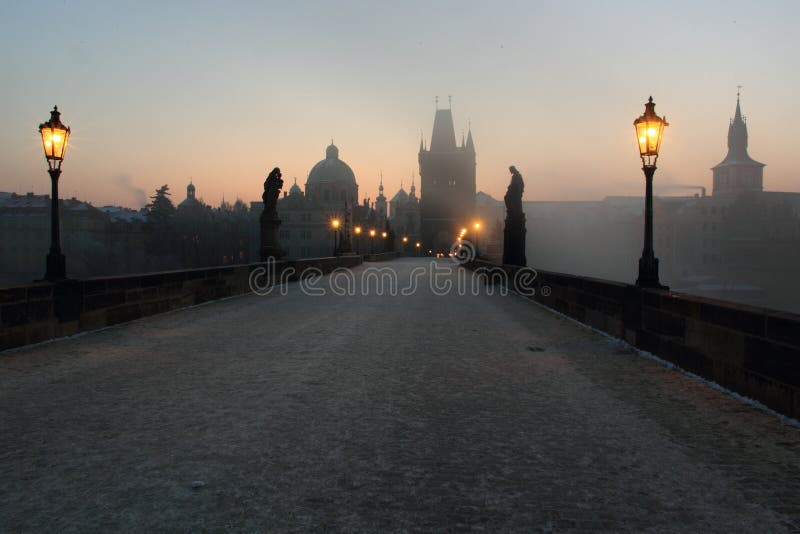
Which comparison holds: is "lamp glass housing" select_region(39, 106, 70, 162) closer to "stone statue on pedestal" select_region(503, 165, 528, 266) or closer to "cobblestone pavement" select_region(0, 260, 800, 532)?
"cobblestone pavement" select_region(0, 260, 800, 532)

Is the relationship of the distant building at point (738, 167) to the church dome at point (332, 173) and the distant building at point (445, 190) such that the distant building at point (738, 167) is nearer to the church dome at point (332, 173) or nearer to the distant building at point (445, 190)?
the distant building at point (445, 190)

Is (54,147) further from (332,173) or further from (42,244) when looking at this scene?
(332,173)

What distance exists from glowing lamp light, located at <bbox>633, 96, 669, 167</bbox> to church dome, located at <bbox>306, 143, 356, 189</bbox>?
111373 mm

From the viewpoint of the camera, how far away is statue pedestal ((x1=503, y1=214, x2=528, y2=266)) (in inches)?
1045

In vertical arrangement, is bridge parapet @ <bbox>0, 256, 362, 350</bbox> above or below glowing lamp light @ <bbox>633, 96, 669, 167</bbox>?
below

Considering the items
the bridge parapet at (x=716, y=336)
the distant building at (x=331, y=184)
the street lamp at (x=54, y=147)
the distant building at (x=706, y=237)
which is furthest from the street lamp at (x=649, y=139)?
the distant building at (x=331, y=184)

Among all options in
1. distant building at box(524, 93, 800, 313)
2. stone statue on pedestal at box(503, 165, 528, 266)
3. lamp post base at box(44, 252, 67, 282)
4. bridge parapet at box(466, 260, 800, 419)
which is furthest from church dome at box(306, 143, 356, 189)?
bridge parapet at box(466, 260, 800, 419)

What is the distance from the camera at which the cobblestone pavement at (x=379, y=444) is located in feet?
10.6

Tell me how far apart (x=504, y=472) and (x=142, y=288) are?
396 inches

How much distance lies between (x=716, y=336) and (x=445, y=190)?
114m

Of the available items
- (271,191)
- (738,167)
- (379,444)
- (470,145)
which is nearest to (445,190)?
(470,145)

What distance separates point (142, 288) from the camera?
1197 centimetres

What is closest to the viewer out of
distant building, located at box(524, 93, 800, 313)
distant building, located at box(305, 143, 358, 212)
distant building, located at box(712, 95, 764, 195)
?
distant building, located at box(524, 93, 800, 313)

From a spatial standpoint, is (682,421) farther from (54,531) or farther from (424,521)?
(54,531)
